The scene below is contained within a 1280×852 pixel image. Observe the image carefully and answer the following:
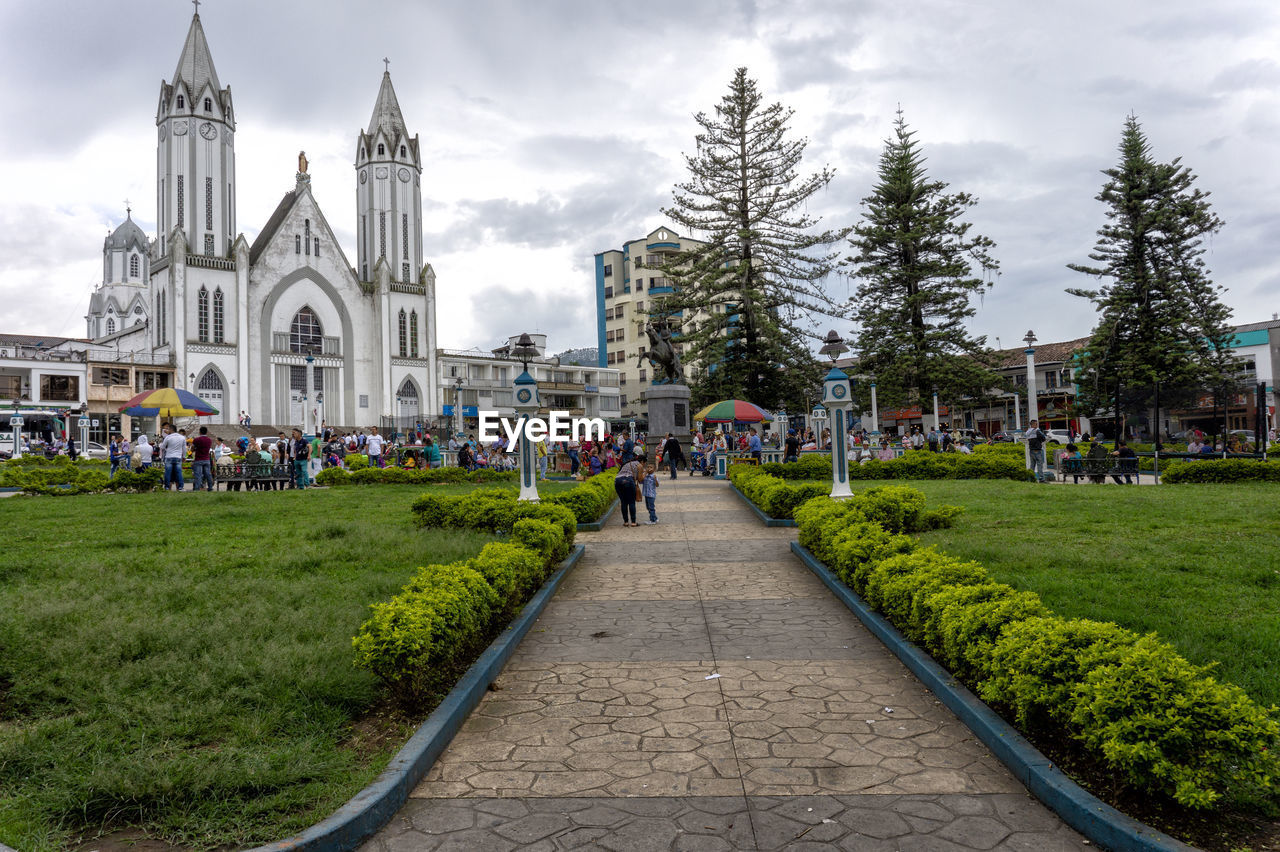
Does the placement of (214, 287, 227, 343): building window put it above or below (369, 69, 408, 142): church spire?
below

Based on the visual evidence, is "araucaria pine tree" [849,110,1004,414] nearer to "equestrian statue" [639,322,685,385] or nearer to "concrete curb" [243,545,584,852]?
"equestrian statue" [639,322,685,385]

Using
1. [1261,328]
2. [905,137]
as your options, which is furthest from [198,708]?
[1261,328]

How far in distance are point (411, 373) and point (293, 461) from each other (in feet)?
125

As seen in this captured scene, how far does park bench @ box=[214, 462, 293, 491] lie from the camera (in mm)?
19391

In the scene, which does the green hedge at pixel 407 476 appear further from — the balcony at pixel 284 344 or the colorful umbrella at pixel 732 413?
the balcony at pixel 284 344

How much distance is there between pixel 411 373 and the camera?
57469 millimetres

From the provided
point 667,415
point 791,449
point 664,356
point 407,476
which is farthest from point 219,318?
point 791,449

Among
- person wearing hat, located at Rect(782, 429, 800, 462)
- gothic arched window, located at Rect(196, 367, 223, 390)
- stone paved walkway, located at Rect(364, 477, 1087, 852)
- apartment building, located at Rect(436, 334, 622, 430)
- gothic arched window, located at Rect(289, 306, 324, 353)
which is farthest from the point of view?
apartment building, located at Rect(436, 334, 622, 430)

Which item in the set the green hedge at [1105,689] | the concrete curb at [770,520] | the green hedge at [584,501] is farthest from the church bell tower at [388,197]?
the green hedge at [1105,689]

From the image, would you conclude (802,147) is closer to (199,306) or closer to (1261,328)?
(1261,328)

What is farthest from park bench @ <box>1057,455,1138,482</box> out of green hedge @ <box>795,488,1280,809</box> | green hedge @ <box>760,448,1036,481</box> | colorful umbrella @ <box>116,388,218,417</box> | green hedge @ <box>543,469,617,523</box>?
colorful umbrella @ <box>116,388,218,417</box>

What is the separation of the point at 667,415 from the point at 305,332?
36.0 meters

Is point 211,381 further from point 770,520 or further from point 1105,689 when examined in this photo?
point 1105,689

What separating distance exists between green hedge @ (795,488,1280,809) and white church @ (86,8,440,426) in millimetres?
51371
